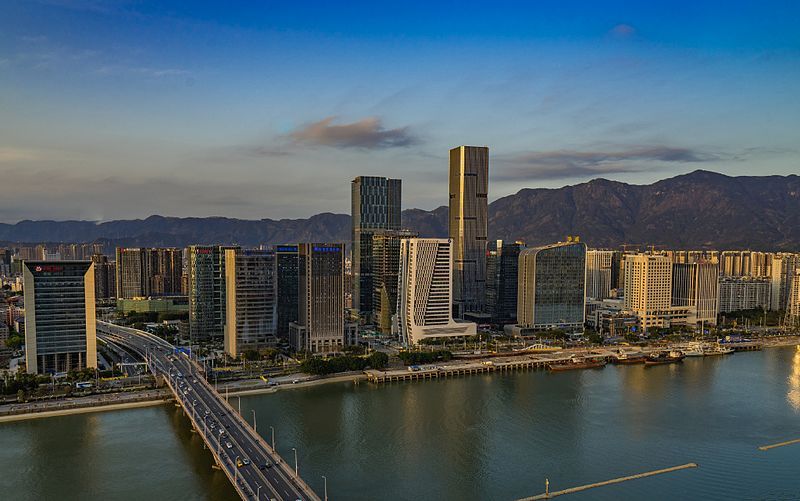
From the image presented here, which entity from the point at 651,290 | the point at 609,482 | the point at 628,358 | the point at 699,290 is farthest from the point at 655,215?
the point at 609,482

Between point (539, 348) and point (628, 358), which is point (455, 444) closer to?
point (539, 348)

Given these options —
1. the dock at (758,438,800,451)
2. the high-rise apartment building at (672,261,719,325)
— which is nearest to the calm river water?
the dock at (758,438,800,451)

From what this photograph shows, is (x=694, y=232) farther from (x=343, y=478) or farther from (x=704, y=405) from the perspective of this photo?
(x=343, y=478)

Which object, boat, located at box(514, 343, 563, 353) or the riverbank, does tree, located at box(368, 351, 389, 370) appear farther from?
boat, located at box(514, 343, 563, 353)

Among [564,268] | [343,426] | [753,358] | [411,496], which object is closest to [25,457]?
[343,426]

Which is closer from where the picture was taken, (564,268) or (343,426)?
(343,426)
